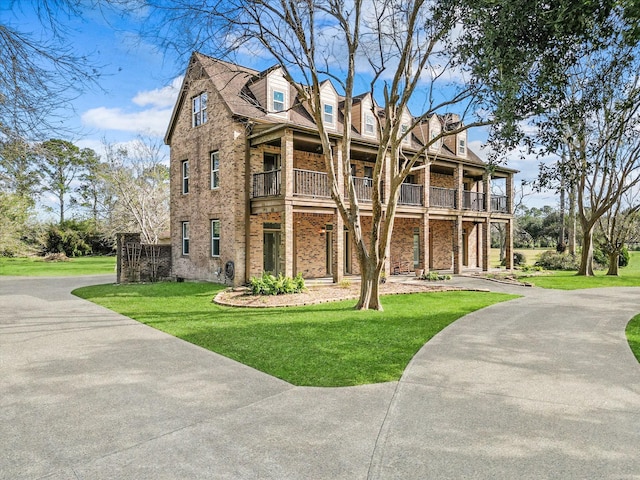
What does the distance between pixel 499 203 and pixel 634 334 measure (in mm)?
17284

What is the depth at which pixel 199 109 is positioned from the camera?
1842cm

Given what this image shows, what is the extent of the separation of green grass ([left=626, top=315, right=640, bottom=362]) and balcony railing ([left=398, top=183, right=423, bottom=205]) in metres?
11.0

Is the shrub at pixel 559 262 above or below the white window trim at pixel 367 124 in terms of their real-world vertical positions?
below

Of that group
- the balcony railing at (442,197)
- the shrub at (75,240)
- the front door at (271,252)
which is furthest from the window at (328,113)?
the shrub at (75,240)

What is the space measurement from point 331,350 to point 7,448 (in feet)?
14.1

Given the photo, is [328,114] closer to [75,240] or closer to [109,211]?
[109,211]

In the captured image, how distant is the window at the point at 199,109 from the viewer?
59.2 ft

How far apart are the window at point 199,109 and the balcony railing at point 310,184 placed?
5239 mm

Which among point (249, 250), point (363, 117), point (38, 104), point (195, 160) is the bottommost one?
point (249, 250)

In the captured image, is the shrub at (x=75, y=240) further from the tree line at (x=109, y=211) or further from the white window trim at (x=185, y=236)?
the white window trim at (x=185, y=236)

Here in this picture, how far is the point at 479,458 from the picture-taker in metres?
3.30

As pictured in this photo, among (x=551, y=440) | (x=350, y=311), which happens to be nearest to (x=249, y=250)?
(x=350, y=311)

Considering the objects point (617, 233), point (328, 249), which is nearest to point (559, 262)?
point (617, 233)

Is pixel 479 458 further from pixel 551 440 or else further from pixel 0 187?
pixel 0 187
